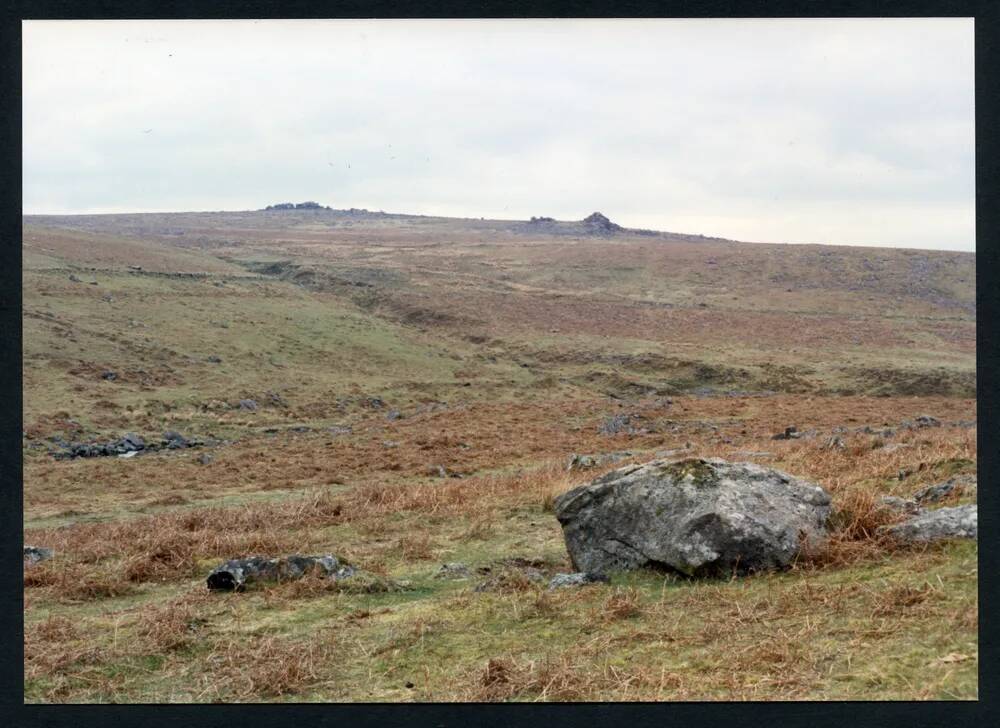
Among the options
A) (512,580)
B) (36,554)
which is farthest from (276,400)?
(512,580)

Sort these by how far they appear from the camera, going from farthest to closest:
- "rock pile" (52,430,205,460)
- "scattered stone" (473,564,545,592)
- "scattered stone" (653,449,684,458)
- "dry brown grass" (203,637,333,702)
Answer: "rock pile" (52,430,205,460)
"scattered stone" (653,449,684,458)
"scattered stone" (473,564,545,592)
"dry brown grass" (203,637,333,702)

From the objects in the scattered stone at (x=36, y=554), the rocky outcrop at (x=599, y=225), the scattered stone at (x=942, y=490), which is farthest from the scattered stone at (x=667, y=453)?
the rocky outcrop at (x=599, y=225)

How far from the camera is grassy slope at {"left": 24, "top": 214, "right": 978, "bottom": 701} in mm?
6090

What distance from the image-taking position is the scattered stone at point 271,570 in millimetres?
8836

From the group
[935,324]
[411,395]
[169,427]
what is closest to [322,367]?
[411,395]

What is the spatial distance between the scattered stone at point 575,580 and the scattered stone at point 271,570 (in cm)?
234

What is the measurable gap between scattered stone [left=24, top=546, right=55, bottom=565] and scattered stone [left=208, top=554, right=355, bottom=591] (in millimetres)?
3532

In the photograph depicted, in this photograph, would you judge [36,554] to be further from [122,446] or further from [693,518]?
[122,446]

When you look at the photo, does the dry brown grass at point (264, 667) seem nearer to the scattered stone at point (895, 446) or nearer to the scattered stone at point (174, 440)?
the scattered stone at point (895, 446)

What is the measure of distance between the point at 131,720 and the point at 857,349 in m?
53.7

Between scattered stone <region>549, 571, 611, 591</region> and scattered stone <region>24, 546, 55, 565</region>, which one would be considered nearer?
scattered stone <region>549, 571, 611, 591</region>

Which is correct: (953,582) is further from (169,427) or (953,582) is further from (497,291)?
(497,291)

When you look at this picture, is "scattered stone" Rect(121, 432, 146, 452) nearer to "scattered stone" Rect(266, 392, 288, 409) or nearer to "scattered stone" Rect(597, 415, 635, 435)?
"scattered stone" Rect(266, 392, 288, 409)

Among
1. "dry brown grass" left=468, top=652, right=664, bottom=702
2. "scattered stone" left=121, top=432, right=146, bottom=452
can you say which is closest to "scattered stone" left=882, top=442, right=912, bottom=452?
"dry brown grass" left=468, top=652, right=664, bottom=702
